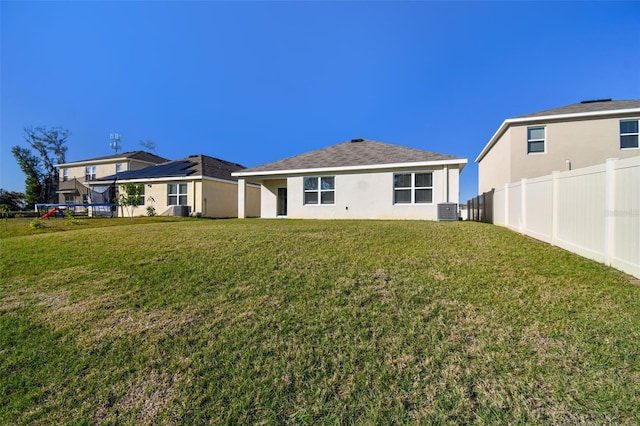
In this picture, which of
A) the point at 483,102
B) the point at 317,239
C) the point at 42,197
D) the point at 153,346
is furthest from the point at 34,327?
the point at 42,197

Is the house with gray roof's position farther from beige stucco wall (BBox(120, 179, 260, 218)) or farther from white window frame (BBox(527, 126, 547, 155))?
white window frame (BBox(527, 126, 547, 155))

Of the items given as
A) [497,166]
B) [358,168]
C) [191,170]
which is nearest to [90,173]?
[191,170]

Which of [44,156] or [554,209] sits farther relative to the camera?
[44,156]

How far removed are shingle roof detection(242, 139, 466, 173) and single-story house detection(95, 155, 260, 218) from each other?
14.1ft

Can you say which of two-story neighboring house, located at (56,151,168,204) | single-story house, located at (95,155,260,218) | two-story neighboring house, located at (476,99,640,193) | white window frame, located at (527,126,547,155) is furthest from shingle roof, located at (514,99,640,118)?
two-story neighboring house, located at (56,151,168,204)

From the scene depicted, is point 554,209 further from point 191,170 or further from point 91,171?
point 91,171

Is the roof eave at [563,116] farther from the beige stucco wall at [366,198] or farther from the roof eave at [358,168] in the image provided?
the beige stucco wall at [366,198]

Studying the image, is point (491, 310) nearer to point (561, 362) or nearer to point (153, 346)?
point (561, 362)

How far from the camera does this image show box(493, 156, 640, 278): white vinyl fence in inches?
154

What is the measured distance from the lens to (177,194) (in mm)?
19406

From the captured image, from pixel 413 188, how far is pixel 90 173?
34008mm

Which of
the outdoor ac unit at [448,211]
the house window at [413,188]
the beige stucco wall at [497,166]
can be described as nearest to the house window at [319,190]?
the house window at [413,188]

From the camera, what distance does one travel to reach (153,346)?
307 centimetres

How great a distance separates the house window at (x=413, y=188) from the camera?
43.7 ft
